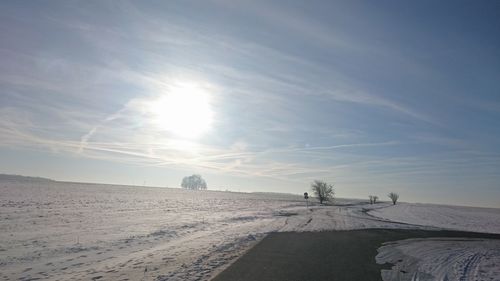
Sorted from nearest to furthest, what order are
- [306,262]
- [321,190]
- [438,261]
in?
1. [306,262]
2. [438,261]
3. [321,190]

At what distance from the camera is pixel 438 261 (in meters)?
14.3

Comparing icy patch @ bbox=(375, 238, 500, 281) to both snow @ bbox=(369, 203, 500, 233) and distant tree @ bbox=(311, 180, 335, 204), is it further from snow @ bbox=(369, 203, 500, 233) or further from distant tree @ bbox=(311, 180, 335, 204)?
distant tree @ bbox=(311, 180, 335, 204)

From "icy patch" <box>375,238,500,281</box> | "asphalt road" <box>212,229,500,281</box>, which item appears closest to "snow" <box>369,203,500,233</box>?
"icy patch" <box>375,238,500,281</box>

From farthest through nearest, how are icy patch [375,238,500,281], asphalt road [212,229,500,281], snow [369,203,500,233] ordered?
snow [369,203,500,233] < icy patch [375,238,500,281] < asphalt road [212,229,500,281]

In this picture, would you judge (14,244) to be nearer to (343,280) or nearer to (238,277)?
(238,277)

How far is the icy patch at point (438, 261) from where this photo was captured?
38.0 ft

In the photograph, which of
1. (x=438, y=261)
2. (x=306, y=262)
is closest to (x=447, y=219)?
(x=438, y=261)

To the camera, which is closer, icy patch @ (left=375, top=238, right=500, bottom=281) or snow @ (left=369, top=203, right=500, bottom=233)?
icy patch @ (left=375, top=238, right=500, bottom=281)

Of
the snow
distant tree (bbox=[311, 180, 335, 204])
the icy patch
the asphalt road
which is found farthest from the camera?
distant tree (bbox=[311, 180, 335, 204])

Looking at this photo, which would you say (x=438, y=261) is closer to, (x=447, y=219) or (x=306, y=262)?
(x=306, y=262)

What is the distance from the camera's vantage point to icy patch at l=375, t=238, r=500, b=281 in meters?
11.6

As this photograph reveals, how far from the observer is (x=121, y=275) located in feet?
35.0

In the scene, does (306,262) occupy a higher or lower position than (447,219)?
lower

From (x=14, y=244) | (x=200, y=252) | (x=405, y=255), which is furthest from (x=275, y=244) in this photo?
(x=14, y=244)
